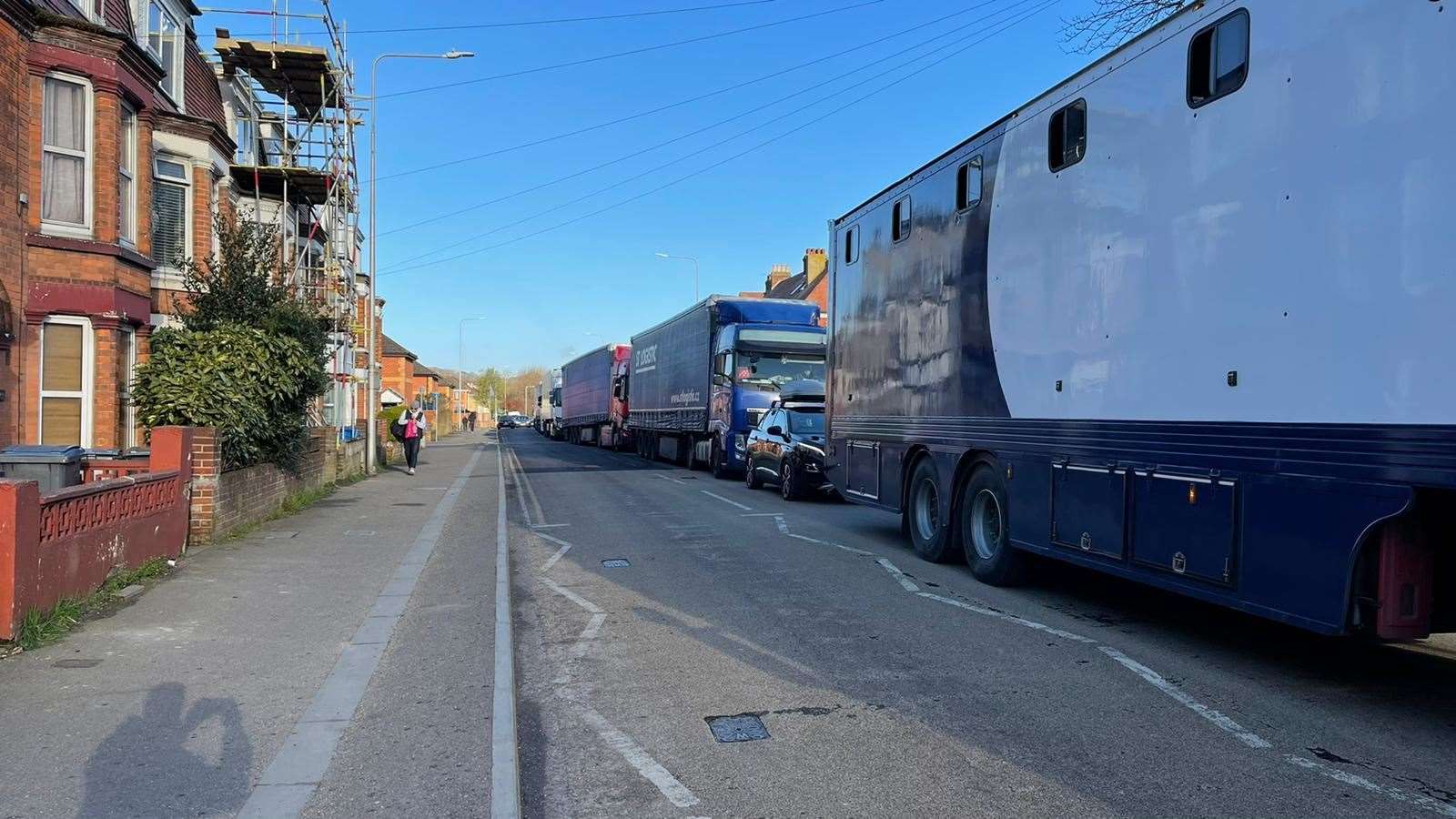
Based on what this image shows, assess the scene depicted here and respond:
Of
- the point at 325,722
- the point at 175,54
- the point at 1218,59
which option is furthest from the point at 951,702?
the point at 175,54

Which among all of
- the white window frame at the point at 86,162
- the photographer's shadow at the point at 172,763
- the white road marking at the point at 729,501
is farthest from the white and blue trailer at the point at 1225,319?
the white window frame at the point at 86,162

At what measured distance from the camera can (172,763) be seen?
15.1 ft

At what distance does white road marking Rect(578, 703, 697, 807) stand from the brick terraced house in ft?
34.2

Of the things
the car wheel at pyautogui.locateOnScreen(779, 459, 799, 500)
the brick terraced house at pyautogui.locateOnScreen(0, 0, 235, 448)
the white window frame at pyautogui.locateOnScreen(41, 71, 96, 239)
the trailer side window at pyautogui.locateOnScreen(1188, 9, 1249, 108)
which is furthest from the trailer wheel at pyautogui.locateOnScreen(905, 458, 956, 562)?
the white window frame at pyautogui.locateOnScreen(41, 71, 96, 239)

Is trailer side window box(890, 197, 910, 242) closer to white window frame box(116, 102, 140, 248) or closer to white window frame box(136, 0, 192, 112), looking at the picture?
white window frame box(116, 102, 140, 248)

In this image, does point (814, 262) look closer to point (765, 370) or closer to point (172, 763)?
point (765, 370)

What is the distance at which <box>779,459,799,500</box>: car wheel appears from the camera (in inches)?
701

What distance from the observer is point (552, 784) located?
181 inches

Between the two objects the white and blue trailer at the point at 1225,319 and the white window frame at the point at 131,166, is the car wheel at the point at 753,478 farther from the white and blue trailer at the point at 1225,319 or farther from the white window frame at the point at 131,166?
the white window frame at the point at 131,166

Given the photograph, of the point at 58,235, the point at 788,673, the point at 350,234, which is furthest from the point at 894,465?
the point at 350,234

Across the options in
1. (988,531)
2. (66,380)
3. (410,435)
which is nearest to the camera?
(988,531)

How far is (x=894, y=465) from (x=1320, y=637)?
4.63 meters

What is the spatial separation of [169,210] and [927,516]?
14.4 m

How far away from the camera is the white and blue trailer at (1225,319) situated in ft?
16.3
